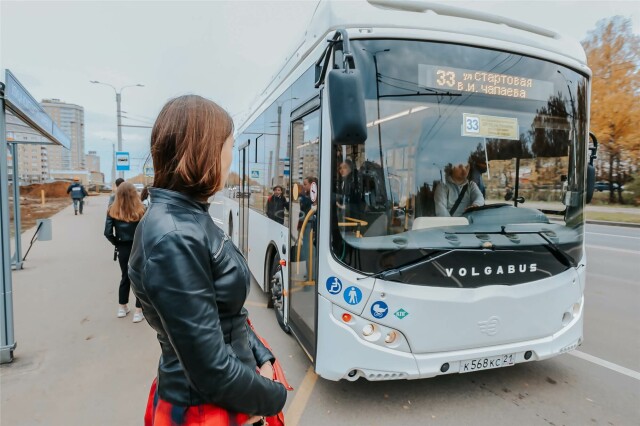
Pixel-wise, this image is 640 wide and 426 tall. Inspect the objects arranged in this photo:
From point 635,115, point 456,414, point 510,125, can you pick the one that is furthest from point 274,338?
point 635,115

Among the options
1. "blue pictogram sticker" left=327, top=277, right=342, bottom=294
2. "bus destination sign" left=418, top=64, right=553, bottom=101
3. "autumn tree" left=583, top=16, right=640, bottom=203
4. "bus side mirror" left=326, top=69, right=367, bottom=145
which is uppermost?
"autumn tree" left=583, top=16, right=640, bottom=203

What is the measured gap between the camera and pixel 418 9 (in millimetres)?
3402

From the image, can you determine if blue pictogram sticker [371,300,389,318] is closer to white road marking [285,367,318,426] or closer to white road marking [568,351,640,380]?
white road marking [285,367,318,426]

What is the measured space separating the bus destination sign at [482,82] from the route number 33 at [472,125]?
0.23 meters

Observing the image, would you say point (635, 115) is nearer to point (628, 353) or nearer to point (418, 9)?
point (628, 353)

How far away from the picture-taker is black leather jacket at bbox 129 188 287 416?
3.91 feet

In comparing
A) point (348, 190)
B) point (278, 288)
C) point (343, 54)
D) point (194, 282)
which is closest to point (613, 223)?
point (278, 288)

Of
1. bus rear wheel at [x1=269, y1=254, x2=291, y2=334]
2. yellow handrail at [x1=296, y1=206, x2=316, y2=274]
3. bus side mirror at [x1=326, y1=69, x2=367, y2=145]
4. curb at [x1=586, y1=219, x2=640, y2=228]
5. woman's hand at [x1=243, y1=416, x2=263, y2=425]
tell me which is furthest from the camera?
curb at [x1=586, y1=219, x2=640, y2=228]

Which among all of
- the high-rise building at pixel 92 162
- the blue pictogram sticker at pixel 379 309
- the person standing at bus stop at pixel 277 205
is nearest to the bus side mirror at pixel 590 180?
the blue pictogram sticker at pixel 379 309

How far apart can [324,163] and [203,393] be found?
90.6 inches

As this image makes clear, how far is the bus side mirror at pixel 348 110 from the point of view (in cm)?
252

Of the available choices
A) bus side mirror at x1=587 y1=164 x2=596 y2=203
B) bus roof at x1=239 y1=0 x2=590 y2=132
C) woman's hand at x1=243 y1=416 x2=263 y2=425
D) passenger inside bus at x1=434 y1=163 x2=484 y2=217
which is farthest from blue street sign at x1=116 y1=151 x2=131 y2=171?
woman's hand at x1=243 y1=416 x2=263 y2=425

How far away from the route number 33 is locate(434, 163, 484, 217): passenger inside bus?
11.6 inches

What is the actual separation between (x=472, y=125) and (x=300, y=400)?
2.83 metres
